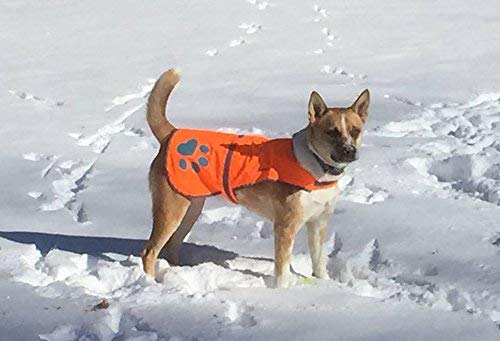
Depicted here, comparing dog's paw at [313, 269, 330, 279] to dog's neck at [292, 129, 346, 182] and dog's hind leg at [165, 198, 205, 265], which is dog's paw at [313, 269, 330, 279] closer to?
dog's neck at [292, 129, 346, 182]

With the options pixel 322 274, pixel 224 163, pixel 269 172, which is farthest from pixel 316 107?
pixel 322 274

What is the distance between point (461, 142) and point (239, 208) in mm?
2083

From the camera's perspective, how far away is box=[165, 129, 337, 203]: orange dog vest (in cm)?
426

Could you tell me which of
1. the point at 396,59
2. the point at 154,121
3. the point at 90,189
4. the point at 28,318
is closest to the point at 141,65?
the point at 396,59

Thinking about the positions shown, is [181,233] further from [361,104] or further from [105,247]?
[361,104]

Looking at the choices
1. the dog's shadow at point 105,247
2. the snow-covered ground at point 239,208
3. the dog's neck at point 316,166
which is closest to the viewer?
the snow-covered ground at point 239,208

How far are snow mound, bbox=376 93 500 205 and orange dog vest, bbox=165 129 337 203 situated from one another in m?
1.64

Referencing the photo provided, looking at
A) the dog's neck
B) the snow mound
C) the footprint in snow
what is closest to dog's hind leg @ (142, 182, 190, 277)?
the dog's neck

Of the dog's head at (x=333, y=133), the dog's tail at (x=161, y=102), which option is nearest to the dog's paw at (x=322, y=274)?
the dog's head at (x=333, y=133)

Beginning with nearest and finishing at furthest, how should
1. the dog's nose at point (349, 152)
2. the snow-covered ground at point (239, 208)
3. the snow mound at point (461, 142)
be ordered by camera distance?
the snow-covered ground at point (239, 208) < the dog's nose at point (349, 152) < the snow mound at point (461, 142)

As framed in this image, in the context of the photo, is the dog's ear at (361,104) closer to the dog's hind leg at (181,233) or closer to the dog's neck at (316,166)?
the dog's neck at (316,166)

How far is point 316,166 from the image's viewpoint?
4.18 metres

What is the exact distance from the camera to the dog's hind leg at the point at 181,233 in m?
4.74

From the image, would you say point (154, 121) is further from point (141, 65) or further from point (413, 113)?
point (141, 65)
